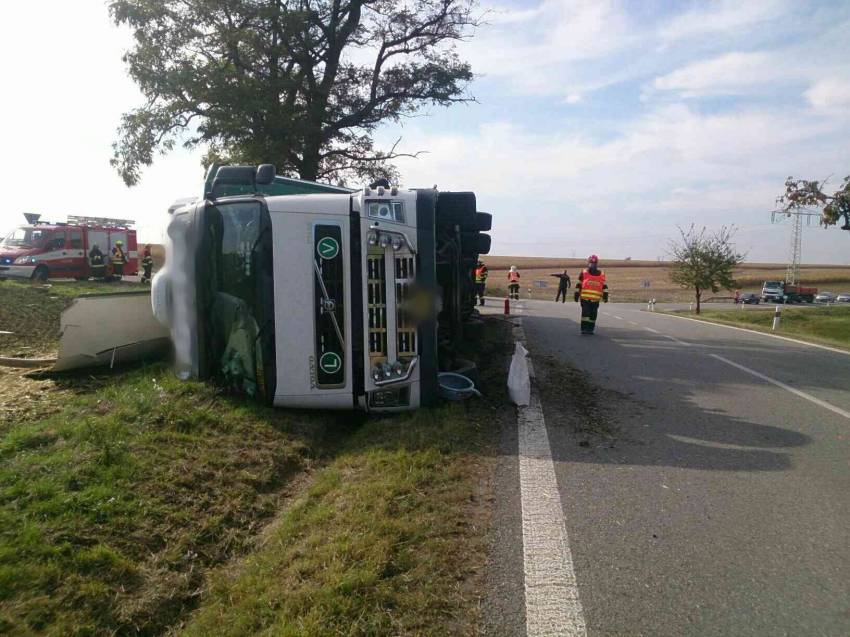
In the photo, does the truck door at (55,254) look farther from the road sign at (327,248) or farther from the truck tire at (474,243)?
the road sign at (327,248)

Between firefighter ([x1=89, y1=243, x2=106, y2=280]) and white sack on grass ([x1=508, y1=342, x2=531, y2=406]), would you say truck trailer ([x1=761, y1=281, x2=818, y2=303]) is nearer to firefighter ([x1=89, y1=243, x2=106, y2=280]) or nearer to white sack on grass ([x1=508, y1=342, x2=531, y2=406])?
firefighter ([x1=89, y1=243, x2=106, y2=280])

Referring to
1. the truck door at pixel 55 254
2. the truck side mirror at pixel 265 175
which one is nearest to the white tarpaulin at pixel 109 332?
the truck side mirror at pixel 265 175

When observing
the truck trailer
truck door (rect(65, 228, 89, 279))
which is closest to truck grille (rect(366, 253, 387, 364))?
truck door (rect(65, 228, 89, 279))

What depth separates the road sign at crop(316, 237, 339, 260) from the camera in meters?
5.36

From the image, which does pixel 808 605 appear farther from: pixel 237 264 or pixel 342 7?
pixel 342 7

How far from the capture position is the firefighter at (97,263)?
81.0 feet

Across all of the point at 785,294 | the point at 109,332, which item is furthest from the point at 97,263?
the point at 785,294

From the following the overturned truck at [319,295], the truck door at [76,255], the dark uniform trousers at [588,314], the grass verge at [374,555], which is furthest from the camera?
the truck door at [76,255]

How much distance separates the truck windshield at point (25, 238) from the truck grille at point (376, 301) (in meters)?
22.2

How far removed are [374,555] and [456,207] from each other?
481cm

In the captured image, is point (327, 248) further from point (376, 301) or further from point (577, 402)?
point (577, 402)

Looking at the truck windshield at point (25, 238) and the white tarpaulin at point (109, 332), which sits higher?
the truck windshield at point (25, 238)

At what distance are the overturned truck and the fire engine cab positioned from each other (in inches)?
807

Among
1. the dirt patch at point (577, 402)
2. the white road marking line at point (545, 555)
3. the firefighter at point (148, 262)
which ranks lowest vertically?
the white road marking line at point (545, 555)
